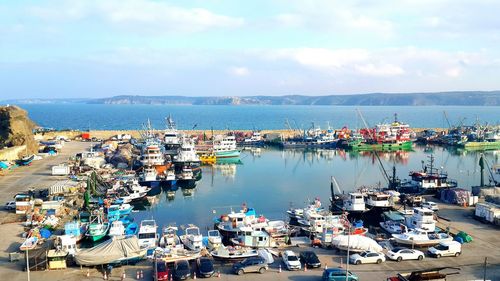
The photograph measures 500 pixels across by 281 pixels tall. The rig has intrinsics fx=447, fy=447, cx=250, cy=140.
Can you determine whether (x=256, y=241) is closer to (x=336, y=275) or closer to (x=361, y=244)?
(x=361, y=244)

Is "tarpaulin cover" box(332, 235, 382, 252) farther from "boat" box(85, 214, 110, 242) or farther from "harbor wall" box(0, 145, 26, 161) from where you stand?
"harbor wall" box(0, 145, 26, 161)

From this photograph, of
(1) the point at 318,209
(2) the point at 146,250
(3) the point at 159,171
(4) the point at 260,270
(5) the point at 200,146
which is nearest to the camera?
(4) the point at 260,270

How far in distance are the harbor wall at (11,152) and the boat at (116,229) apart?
25589 mm

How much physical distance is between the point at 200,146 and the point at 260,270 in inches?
1728

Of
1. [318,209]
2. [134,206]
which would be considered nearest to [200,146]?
[134,206]

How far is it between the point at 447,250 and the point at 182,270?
37.2 ft

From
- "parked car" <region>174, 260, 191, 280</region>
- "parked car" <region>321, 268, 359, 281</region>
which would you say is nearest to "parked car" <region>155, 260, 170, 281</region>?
"parked car" <region>174, 260, 191, 280</region>

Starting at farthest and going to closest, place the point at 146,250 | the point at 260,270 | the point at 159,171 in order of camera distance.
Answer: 1. the point at 159,171
2. the point at 146,250
3. the point at 260,270

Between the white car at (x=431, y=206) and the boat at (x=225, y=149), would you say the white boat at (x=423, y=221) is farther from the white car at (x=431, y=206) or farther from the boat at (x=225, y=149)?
the boat at (x=225, y=149)

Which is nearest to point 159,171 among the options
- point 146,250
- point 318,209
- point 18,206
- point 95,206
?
point 95,206

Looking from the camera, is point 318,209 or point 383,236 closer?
point 383,236

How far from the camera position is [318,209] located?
26.2 meters

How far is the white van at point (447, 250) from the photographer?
19297 mm

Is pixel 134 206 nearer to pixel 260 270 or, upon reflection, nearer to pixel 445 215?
pixel 260 270
